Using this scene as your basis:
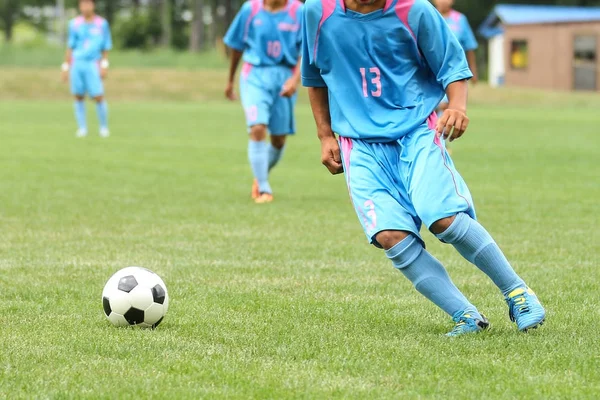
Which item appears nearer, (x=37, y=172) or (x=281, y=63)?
(x=281, y=63)

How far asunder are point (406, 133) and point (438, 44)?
431mm

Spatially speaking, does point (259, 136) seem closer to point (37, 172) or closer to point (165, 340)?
point (37, 172)

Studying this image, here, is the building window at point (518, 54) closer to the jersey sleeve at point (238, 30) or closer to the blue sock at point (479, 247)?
the jersey sleeve at point (238, 30)

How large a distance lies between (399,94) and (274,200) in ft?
19.9

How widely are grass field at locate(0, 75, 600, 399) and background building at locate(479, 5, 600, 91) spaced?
1349 inches

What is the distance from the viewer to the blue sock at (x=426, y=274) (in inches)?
192

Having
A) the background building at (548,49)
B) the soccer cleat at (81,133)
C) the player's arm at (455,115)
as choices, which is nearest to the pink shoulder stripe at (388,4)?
the player's arm at (455,115)

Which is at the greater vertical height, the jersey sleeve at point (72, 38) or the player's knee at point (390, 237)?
the player's knee at point (390, 237)

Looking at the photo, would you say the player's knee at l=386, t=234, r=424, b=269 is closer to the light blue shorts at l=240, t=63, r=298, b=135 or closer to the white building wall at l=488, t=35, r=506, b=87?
the light blue shorts at l=240, t=63, r=298, b=135

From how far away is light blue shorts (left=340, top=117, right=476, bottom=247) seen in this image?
4785mm

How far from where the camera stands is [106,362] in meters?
4.46

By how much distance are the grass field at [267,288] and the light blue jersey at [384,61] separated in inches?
39.5

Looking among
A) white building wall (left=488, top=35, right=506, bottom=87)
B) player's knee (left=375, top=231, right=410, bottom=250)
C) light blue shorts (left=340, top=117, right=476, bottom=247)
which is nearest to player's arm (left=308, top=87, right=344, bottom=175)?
light blue shorts (left=340, top=117, right=476, bottom=247)

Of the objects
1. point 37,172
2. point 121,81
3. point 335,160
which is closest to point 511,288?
point 335,160
